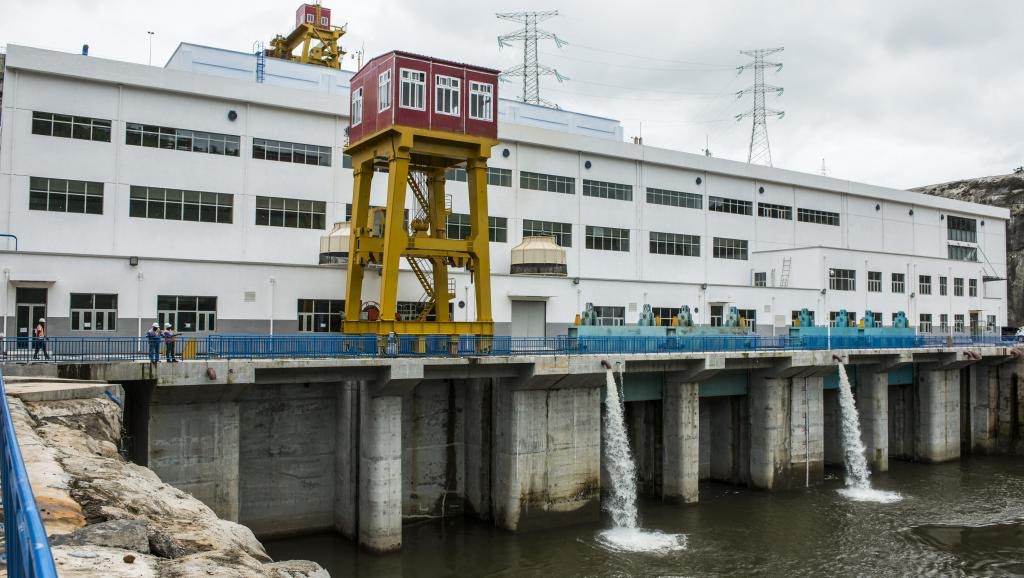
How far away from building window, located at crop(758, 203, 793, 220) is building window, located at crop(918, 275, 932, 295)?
13511 millimetres

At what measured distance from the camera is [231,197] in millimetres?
34844

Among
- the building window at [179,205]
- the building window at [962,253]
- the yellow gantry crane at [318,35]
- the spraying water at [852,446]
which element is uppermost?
the yellow gantry crane at [318,35]

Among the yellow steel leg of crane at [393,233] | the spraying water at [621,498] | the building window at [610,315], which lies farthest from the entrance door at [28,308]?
the building window at [610,315]

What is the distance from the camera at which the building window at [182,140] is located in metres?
32.9

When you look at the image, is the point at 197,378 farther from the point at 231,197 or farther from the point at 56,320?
the point at 231,197

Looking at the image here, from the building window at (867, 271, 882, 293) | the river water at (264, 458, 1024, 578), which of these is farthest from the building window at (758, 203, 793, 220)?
the river water at (264, 458, 1024, 578)

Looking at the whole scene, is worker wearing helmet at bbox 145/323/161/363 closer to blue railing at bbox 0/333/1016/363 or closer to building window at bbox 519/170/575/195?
blue railing at bbox 0/333/1016/363

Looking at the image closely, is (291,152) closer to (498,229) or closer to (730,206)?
(498,229)

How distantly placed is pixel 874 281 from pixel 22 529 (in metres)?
61.9

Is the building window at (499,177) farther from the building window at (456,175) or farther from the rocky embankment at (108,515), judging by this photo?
the rocky embankment at (108,515)

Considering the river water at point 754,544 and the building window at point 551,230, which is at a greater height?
the building window at point 551,230

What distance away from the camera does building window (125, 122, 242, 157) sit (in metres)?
32.9

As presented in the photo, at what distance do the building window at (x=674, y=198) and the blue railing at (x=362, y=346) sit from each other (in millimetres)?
13695

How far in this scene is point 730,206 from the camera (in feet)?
176
